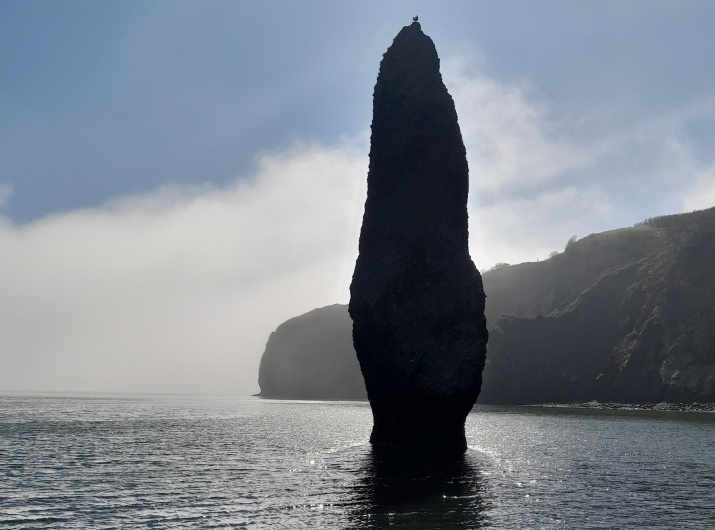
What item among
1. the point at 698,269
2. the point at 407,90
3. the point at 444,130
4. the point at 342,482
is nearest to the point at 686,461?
the point at 342,482

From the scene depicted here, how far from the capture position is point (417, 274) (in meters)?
40.2

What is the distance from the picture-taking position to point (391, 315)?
40188 mm

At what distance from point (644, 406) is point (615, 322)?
24.6m

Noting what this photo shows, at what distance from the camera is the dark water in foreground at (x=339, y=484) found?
18922 mm

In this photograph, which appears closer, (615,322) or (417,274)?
(417,274)

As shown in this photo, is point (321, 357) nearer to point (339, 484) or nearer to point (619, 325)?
point (619, 325)

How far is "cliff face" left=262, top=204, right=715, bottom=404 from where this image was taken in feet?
319

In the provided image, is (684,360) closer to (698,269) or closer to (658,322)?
(658,322)

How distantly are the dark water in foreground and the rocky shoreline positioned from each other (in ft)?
162

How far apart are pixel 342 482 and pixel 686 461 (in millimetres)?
21671

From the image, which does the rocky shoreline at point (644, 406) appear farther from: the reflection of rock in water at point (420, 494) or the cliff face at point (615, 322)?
the reflection of rock in water at point (420, 494)

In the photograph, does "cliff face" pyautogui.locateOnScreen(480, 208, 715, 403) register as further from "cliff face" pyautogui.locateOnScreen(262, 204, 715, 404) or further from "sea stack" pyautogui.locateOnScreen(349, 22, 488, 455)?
"sea stack" pyautogui.locateOnScreen(349, 22, 488, 455)

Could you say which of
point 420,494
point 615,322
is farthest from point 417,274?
point 615,322

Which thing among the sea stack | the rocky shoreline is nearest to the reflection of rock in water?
the sea stack
